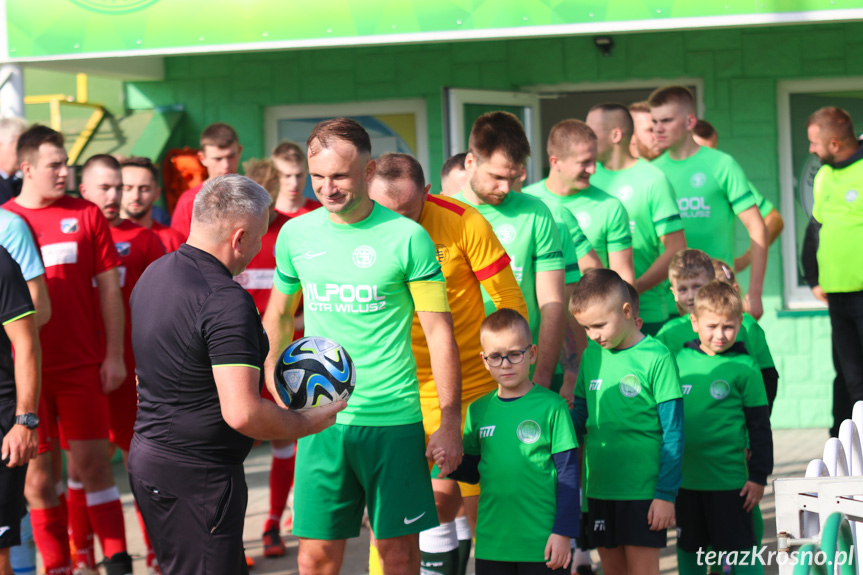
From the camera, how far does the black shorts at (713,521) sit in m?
4.32

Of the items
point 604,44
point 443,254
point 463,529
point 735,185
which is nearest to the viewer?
point 443,254

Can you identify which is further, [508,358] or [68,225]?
[68,225]

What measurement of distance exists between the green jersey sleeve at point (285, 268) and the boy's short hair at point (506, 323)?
2.47ft

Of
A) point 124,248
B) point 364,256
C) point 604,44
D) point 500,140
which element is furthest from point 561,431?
point 604,44

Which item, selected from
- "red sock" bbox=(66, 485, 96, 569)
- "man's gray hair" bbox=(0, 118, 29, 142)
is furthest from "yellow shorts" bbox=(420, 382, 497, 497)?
"man's gray hair" bbox=(0, 118, 29, 142)

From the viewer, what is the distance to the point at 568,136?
16.7ft

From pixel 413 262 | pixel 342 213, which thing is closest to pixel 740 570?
pixel 413 262

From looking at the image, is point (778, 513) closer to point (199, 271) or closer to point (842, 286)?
point (199, 271)

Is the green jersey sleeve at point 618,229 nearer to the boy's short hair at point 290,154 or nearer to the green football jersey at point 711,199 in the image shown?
the green football jersey at point 711,199

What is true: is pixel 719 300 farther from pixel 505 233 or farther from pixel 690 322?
pixel 505 233

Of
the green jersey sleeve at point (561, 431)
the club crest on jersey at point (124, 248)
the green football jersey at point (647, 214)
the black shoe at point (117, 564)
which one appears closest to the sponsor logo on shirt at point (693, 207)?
the green football jersey at point (647, 214)

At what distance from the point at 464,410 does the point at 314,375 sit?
4.13 feet

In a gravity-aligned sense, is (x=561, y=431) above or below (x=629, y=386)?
below

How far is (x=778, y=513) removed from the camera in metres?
2.78
